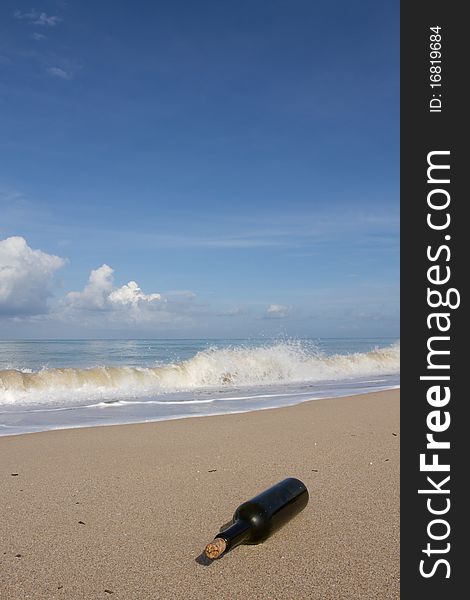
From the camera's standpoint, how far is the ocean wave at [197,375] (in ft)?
46.1

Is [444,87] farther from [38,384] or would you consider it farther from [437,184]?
[38,384]

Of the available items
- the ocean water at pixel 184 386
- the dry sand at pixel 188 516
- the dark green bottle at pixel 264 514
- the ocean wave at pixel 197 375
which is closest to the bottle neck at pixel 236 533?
the dark green bottle at pixel 264 514

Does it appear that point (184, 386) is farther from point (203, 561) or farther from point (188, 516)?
point (203, 561)

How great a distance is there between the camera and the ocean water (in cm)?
782

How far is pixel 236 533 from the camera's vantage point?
1.98 m

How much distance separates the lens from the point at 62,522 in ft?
8.78

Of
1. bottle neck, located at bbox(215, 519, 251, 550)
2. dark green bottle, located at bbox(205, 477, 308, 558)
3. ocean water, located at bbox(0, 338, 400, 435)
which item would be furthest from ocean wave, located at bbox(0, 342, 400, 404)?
bottle neck, located at bbox(215, 519, 251, 550)

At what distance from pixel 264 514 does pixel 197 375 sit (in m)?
14.9

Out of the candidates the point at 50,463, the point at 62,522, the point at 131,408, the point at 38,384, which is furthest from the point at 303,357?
the point at 62,522

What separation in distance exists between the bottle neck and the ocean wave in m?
11.5

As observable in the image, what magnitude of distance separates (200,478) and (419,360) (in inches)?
73.1

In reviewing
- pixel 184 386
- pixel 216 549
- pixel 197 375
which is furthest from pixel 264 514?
pixel 197 375

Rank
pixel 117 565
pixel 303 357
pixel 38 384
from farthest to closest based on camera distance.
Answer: pixel 303 357 < pixel 38 384 < pixel 117 565

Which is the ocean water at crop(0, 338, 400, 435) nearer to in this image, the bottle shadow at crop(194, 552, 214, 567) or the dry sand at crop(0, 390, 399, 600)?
the dry sand at crop(0, 390, 399, 600)
